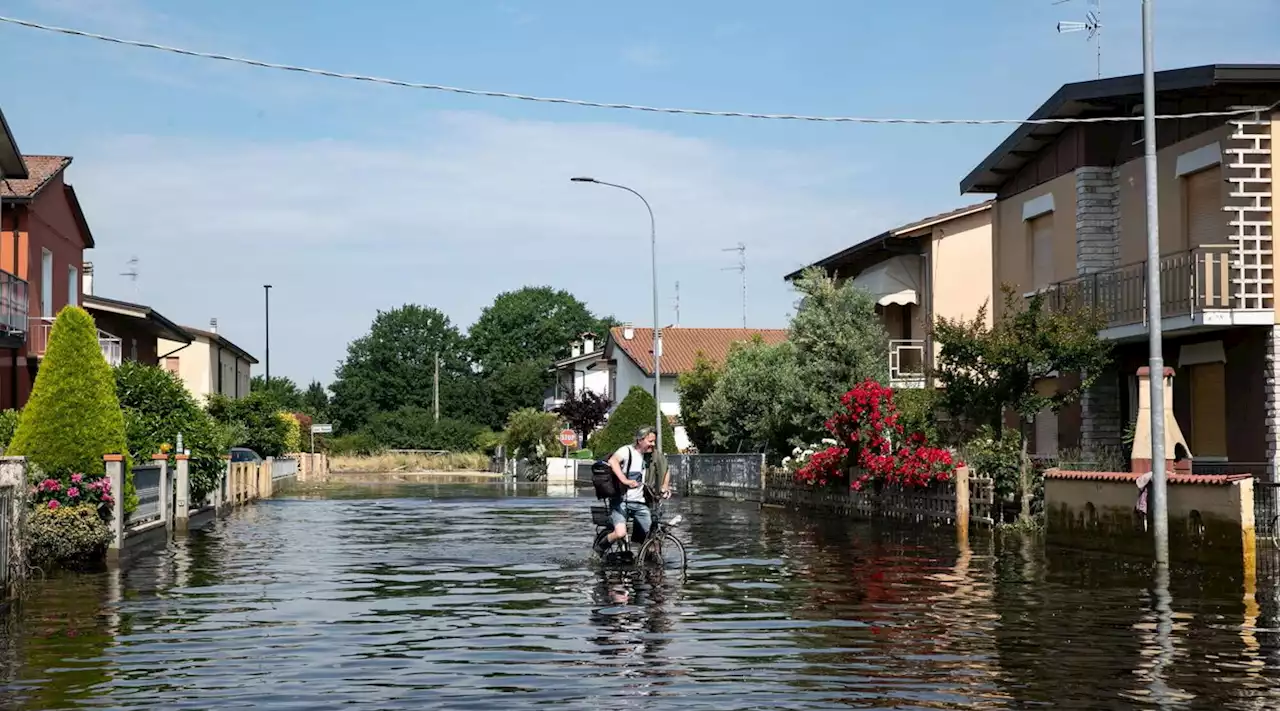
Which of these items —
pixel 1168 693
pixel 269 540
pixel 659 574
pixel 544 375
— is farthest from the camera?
pixel 544 375

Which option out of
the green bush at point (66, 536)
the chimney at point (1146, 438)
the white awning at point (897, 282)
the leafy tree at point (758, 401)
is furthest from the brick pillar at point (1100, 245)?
the green bush at point (66, 536)

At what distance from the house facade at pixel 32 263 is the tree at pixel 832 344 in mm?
18347

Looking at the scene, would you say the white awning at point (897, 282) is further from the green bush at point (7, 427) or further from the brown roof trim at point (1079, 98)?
the green bush at point (7, 427)

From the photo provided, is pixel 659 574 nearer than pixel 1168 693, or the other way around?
pixel 1168 693

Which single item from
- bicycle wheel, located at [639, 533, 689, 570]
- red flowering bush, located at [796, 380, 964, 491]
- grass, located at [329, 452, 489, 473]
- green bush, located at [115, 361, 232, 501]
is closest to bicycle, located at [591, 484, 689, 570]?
bicycle wheel, located at [639, 533, 689, 570]

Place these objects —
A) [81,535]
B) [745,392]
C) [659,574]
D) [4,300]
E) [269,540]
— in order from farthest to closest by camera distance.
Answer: [745,392] < [4,300] < [269,540] < [81,535] < [659,574]

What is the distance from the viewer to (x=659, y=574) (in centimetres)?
1852

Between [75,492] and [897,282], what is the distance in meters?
26.8

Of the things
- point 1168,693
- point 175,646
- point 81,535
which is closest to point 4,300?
point 81,535

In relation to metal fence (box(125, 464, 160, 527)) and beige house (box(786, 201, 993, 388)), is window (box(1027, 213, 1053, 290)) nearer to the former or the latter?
beige house (box(786, 201, 993, 388))

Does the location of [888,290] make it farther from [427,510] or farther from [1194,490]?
[1194,490]

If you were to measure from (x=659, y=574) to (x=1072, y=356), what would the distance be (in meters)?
11.6

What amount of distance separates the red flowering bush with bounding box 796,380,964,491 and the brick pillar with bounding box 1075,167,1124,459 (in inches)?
123

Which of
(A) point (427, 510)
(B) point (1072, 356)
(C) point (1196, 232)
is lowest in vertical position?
(A) point (427, 510)
